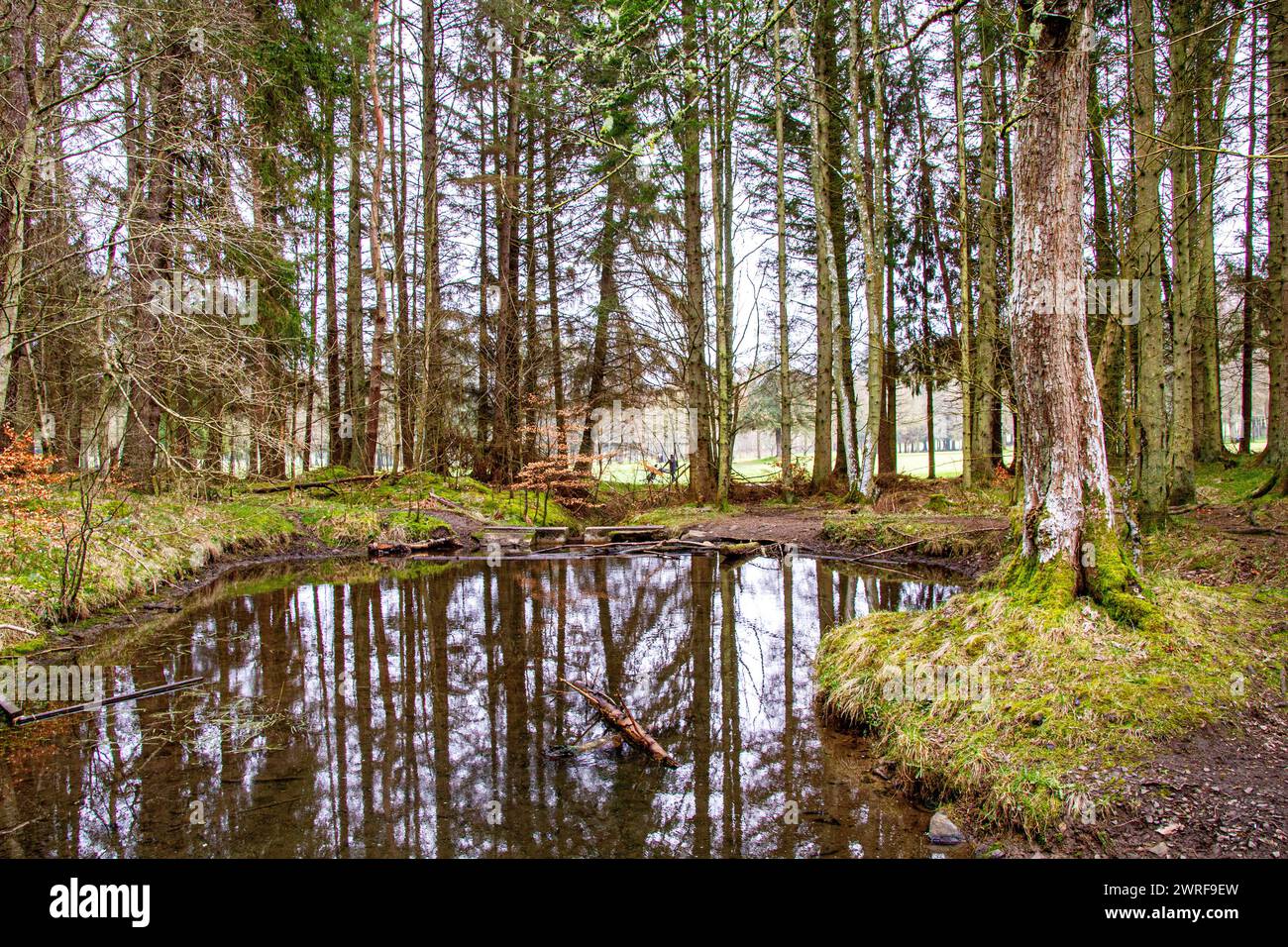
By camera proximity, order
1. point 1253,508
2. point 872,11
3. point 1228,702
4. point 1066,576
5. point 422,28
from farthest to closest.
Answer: point 422,28, point 872,11, point 1253,508, point 1066,576, point 1228,702

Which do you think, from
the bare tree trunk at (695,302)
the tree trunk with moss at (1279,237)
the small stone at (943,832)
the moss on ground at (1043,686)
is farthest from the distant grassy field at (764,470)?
the small stone at (943,832)

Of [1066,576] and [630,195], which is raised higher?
[630,195]

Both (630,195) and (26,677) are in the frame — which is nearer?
(26,677)

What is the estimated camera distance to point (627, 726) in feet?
13.5

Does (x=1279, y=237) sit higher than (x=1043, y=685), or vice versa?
(x=1279, y=237)

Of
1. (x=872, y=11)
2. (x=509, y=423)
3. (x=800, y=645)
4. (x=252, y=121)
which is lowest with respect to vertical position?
(x=800, y=645)

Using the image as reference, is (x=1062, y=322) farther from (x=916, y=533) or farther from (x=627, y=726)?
(x=916, y=533)

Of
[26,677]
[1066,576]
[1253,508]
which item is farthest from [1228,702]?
[26,677]

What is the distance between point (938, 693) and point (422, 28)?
20.3 m

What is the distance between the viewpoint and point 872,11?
12.2m

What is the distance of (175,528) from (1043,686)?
11251 mm

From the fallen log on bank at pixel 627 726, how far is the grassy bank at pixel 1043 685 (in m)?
1.36

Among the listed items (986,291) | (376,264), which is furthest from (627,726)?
(376,264)
